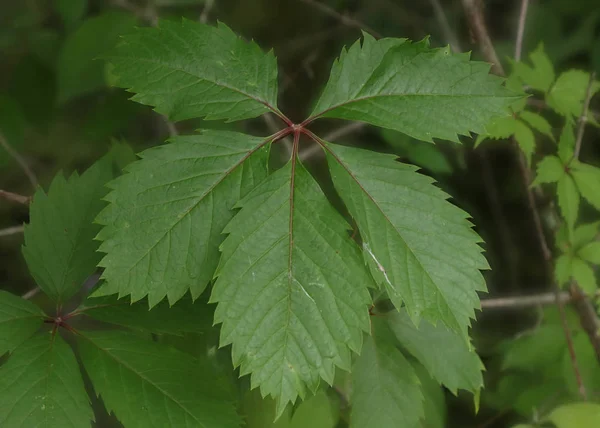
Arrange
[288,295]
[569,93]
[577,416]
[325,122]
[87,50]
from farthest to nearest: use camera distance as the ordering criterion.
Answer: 1. [325,122]
2. [87,50]
3. [569,93]
4. [577,416]
5. [288,295]

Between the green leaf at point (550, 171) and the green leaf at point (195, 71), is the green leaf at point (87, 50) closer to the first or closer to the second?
the green leaf at point (195, 71)

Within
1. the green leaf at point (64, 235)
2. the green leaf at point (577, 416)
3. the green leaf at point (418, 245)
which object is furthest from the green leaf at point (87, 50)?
the green leaf at point (577, 416)

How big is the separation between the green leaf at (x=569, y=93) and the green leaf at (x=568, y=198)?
0.22 meters

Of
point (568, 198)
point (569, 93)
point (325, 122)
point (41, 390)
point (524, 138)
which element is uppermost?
point (325, 122)

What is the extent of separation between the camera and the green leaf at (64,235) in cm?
121

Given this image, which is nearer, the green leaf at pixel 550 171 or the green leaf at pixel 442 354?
the green leaf at pixel 442 354

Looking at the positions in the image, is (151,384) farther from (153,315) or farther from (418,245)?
(418,245)

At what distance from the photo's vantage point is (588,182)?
1.48 meters

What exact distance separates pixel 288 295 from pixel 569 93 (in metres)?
1.10

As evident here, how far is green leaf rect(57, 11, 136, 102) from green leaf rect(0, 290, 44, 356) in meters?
1.03

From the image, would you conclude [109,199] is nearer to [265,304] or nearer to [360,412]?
[265,304]

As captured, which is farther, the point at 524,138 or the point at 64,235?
the point at 524,138

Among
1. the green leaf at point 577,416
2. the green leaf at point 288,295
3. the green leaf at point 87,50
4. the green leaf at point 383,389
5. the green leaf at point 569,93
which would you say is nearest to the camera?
the green leaf at point 288,295

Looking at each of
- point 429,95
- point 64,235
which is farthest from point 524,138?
point 64,235
